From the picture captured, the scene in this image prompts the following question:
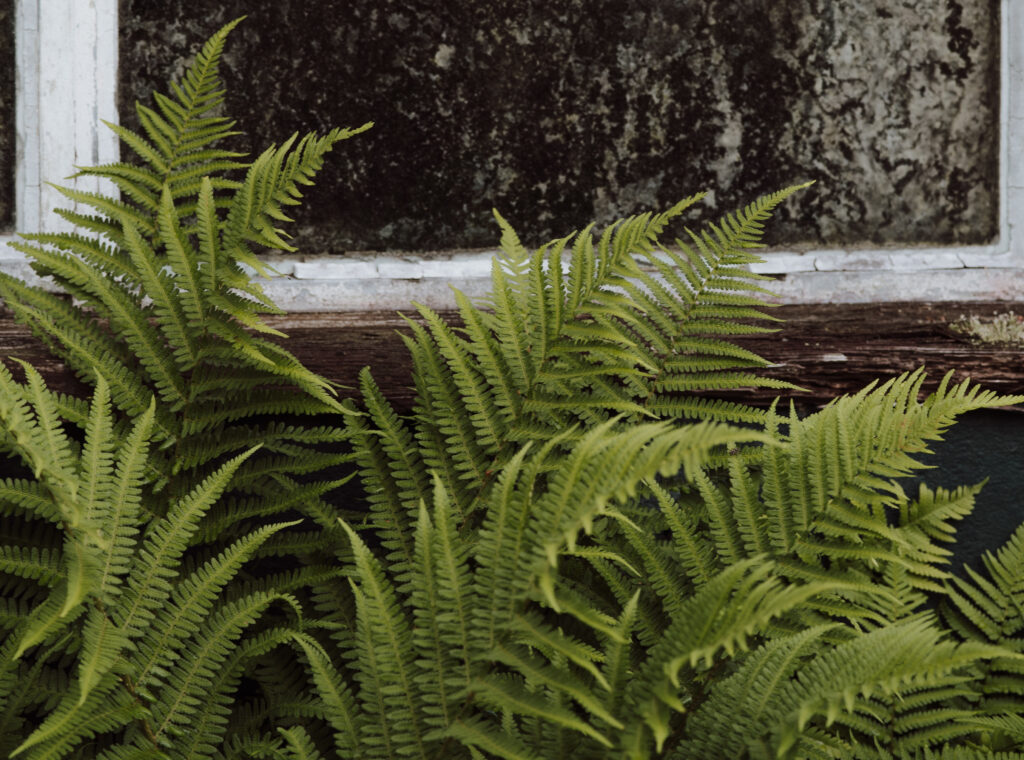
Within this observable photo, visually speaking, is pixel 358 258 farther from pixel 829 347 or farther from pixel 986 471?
pixel 986 471

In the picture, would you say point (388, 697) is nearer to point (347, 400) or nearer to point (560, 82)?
point (347, 400)

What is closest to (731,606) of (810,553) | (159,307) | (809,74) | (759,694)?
(759,694)

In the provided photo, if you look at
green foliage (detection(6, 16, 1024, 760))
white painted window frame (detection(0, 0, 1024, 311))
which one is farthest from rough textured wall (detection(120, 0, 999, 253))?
green foliage (detection(6, 16, 1024, 760))

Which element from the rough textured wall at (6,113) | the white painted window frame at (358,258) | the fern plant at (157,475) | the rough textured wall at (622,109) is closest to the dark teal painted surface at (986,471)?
the white painted window frame at (358,258)

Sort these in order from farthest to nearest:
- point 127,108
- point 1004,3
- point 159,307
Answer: point 1004,3, point 127,108, point 159,307

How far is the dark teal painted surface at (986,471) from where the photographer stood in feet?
5.44

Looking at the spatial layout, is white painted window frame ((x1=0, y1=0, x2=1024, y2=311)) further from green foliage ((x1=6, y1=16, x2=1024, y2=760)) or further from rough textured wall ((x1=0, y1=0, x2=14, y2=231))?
green foliage ((x1=6, y1=16, x2=1024, y2=760))

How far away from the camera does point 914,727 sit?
Answer: 1338 mm

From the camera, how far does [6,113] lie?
1.54 m

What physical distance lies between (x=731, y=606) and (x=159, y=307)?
887 mm

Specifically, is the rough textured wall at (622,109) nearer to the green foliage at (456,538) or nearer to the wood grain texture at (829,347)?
the wood grain texture at (829,347)

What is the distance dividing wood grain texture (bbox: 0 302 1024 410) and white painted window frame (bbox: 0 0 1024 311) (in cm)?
4

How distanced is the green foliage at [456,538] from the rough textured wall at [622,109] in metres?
0.28

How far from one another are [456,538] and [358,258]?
31.6 inches
